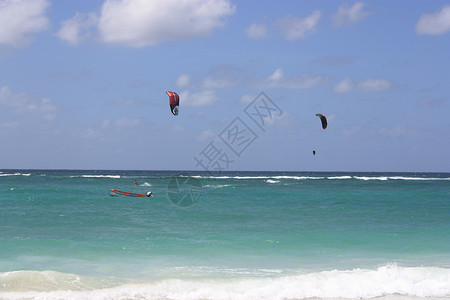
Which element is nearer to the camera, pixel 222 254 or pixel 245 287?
pixel 245 287

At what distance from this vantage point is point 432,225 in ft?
58.1

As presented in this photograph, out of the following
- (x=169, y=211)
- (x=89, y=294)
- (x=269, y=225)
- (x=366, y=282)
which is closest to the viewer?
(x=89, y=294)

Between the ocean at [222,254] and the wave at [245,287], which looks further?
the ocean at [222,254]

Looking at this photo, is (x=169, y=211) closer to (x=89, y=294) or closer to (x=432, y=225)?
(x=432, y=225)

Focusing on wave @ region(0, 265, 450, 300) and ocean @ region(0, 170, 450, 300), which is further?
ocean @ region(0, 170, 450, 300)

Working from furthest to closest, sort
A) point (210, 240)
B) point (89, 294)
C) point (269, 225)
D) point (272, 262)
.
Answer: point (269, 225) < point (210, 240) < point (272, 262) < point (89, 294)

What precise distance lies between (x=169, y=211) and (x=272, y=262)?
1182cm

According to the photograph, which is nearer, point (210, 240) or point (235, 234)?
point (210, 240)

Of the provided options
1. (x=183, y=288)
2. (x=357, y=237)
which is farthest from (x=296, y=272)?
(x=357, y=237)

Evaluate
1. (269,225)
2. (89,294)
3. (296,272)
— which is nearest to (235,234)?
(269,225)

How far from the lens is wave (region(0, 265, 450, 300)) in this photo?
330 inches

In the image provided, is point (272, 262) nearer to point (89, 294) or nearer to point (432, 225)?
point (89, 294)

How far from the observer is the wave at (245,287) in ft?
27.5

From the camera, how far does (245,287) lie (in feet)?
29.1
